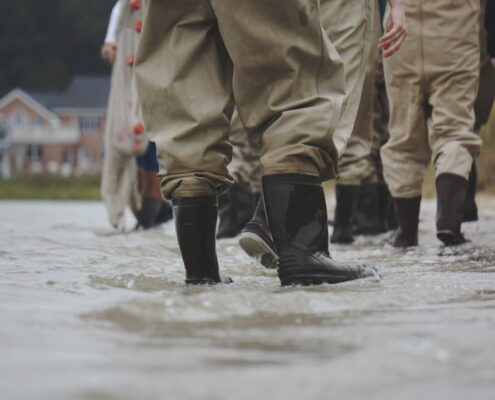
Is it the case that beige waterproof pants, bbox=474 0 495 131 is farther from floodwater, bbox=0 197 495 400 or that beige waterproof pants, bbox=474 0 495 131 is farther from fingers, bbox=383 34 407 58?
floodwater, bbox=0 197 495 400

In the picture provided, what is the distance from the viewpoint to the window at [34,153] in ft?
223

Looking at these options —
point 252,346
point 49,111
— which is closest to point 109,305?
point 252,346

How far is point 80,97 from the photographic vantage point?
221 feet

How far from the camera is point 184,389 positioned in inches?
54.7

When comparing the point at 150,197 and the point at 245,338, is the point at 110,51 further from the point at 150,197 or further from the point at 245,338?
the point at 245,338

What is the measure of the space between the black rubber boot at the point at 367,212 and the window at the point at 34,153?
6378 centimetres

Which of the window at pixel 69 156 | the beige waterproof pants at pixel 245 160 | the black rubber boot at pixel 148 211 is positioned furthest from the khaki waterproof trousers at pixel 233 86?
the window at pixel 69 156

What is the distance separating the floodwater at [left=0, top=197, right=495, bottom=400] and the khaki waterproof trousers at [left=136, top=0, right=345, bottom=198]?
13.8 inches

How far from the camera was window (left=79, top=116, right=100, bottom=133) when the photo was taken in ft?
223

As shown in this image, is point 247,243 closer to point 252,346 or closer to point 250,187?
point 252,346

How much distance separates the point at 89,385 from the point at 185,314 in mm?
655

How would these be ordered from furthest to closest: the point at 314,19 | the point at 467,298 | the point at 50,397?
the point at 314,19, the point at 467,298, the point at 50,397

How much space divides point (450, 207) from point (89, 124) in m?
65.0

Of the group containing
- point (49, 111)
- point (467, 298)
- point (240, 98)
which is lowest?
point (49, 111)
